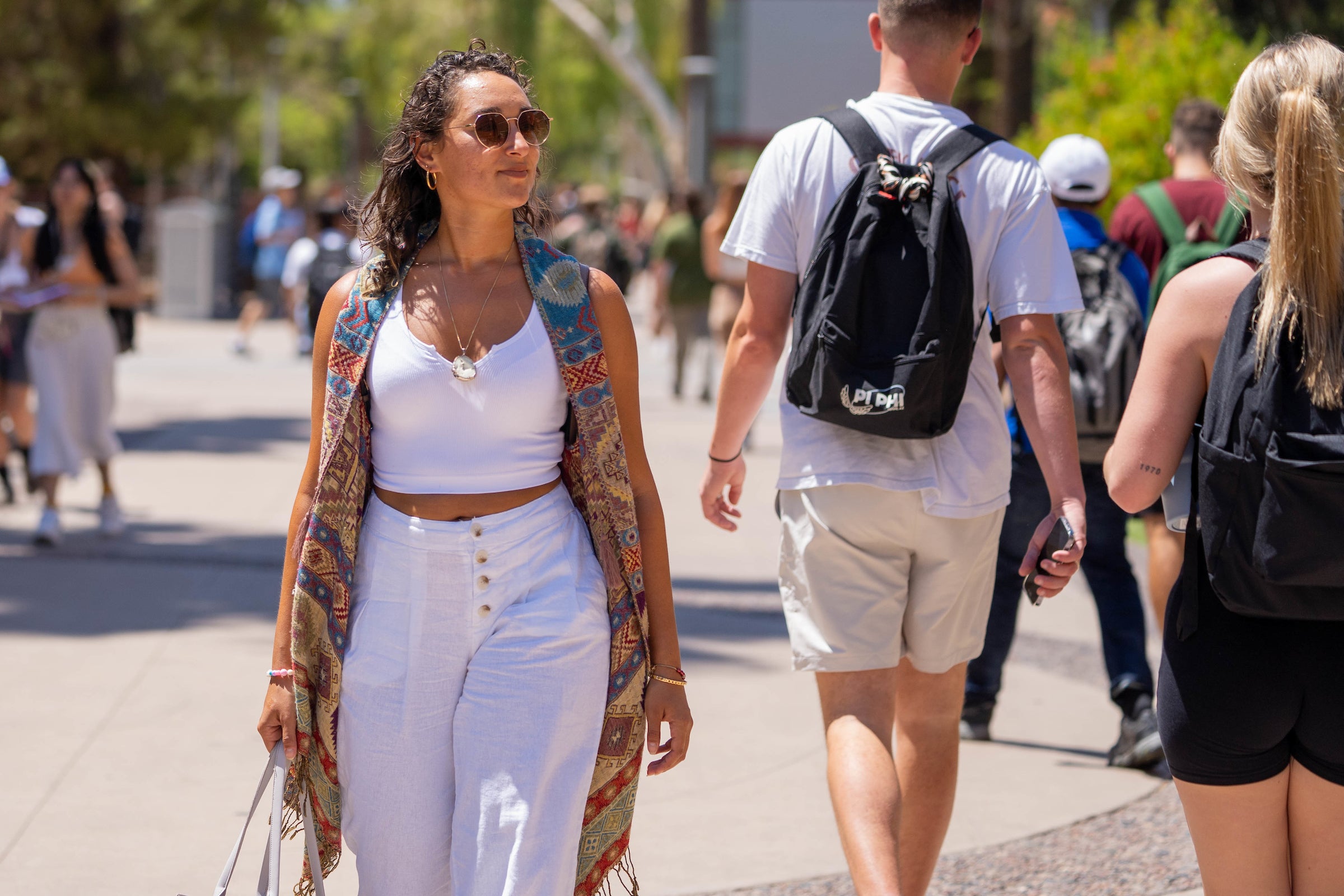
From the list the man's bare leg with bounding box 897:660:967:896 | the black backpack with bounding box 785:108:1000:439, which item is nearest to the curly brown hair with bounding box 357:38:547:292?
the black backpack with bounding box 785:108:1000:439

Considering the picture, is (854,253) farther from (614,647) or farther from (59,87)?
(59,87)

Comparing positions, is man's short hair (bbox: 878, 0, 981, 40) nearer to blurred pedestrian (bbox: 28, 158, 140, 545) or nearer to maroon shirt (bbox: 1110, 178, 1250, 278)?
maroon shirt (bbox: 1110, 178, 1250, 278)

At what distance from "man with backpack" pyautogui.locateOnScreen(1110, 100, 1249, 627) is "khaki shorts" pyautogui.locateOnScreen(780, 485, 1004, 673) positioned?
2127 mm

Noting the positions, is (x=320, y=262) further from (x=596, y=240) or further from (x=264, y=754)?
(x=596, y=240)

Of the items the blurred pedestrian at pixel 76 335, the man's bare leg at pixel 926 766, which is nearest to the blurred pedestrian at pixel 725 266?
the blurred pedestrian at pixel 76 335

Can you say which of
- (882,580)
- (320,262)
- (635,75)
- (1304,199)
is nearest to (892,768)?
(882,580)

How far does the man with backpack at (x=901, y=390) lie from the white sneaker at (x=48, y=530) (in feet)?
17.8

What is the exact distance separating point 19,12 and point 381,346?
2644cm

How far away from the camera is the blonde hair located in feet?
8.17

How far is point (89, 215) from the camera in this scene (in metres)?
8.30

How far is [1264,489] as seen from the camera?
2.49 m

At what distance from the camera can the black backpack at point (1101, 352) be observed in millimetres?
5062

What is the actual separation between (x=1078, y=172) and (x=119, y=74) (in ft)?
84.5

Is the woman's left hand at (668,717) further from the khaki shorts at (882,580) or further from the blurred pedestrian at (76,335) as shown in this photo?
the blurred pedestrian at (76,335)
